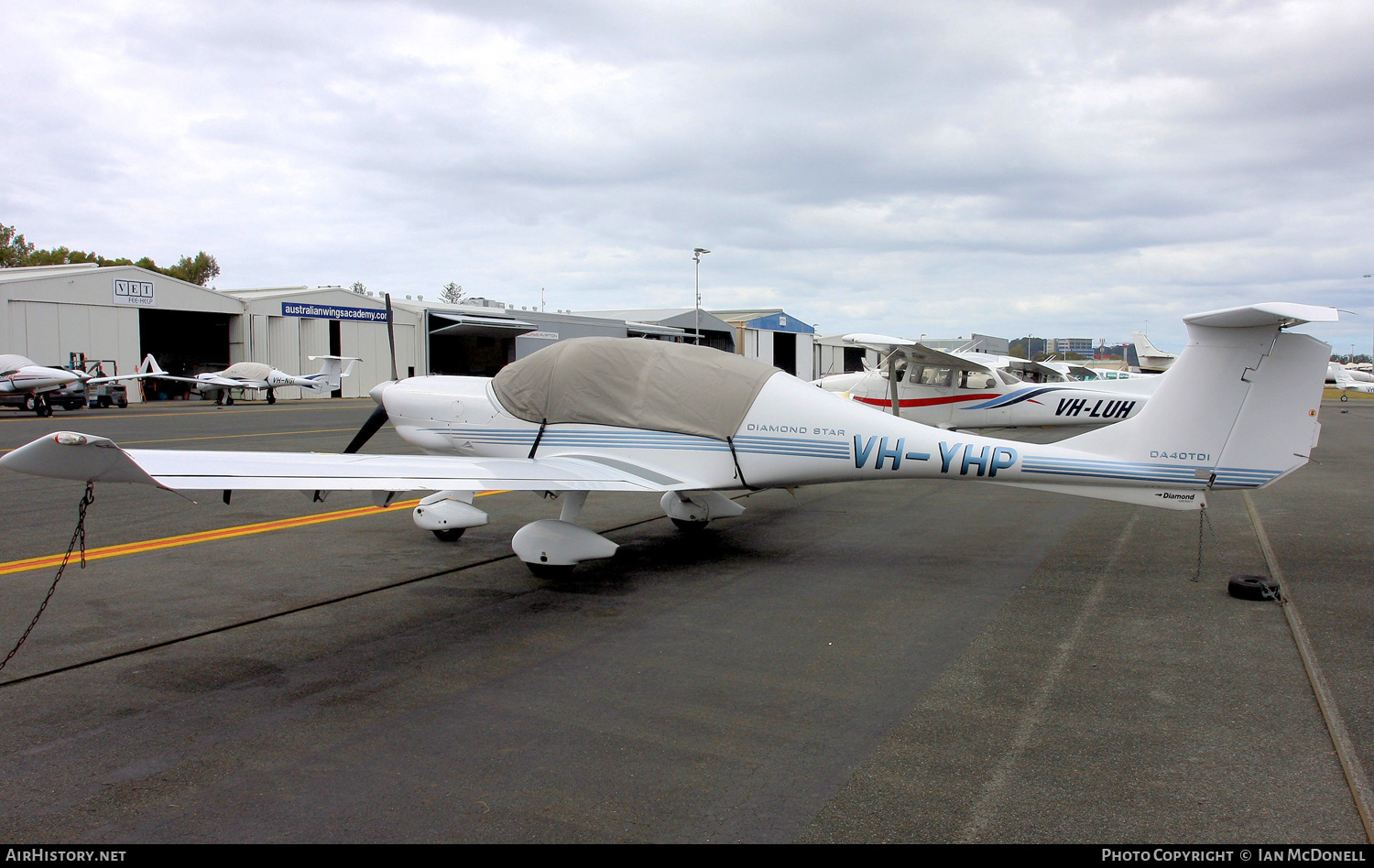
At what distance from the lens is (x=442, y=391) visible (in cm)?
873

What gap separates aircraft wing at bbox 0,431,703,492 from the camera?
3.89 metres

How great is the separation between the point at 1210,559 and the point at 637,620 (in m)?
5.85

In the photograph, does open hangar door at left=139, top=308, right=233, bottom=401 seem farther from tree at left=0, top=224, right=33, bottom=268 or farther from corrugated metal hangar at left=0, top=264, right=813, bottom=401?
tree at left=0, top=224, right=33, bottom=268

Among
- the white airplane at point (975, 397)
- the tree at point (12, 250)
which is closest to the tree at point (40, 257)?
the tree at point (12, 250)

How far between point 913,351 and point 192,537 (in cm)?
1239

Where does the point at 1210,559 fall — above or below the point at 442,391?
below

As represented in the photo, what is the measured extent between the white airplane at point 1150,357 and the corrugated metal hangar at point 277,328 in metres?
24.3

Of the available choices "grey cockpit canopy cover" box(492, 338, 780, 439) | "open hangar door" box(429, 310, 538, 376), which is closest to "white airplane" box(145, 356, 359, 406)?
"open hangar door" box(429, 310, 538, 376)

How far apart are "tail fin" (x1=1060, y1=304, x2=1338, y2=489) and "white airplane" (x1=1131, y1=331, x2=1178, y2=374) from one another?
4585cm

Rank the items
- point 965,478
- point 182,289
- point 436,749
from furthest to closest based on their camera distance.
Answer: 1. point 182,289
2. point 965,478
3. point 436,749

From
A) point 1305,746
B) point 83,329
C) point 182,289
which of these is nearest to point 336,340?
point 182,289

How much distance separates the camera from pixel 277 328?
4522cm

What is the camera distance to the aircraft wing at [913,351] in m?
14.8
